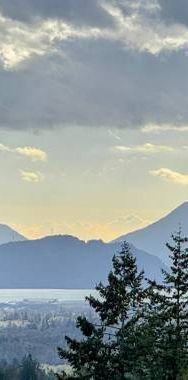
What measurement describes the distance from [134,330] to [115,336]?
46.1 inches

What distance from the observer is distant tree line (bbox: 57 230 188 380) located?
3241 cm

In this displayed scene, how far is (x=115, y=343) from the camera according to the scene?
1273 inches

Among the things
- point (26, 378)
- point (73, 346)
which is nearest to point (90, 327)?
point (73, 346)

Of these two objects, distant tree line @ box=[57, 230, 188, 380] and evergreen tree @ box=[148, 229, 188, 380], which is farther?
evergreen tree @ box=[148, 229, 188, 380]

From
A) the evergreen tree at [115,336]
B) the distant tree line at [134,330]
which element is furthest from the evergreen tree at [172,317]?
the evergreen tree at [115,336]

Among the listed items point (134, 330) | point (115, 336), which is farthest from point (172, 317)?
point (115, 336)

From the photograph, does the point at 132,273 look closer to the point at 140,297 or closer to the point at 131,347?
the point at 140,297

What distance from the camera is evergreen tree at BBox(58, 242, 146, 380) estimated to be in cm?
3231

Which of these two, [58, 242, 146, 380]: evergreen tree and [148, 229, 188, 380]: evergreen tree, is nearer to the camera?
[58, 242, 146, 380]: evergreen tree

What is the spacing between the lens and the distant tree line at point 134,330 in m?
32.4

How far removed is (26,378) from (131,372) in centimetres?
17622

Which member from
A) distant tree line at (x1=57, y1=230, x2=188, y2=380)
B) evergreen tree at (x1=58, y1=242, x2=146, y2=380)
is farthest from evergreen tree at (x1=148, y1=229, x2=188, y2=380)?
evergreen tree at (x1=58, y1=242, x2=146, y2=380)

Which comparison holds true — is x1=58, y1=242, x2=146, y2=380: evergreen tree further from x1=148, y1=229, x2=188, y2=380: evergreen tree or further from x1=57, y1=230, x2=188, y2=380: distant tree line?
x1=148, y1=229, x2=188, y2=380: evergreen tree

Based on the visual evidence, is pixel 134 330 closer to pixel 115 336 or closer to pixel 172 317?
pixel 115 336
